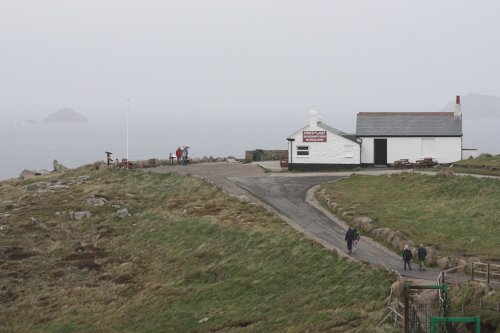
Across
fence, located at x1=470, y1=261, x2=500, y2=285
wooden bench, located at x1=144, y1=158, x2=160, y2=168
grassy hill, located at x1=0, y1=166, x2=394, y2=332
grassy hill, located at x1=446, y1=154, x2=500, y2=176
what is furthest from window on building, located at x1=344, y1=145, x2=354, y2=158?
fence, located at x1=470, y1=261, x2=500, y2=285

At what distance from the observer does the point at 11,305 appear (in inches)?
1342

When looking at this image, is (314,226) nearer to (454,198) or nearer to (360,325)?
(454,198)

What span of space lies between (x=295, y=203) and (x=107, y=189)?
15986 millimetres

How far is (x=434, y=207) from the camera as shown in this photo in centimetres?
4191

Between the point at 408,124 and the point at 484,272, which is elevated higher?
the point at 408,124

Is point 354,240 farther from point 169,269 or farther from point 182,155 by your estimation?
point 182,155

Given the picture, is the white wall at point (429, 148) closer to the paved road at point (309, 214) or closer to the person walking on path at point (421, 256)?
the paved road at point (309, 214)

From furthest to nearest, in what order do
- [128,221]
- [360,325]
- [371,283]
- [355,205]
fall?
[128,221], [355,205], [371,283], [360,325]

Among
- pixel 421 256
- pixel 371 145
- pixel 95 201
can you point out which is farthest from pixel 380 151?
pixel 421 256

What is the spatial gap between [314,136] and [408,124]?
8.00 metres

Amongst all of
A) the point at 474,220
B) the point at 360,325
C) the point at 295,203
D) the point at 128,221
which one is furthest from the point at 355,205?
the point at 360,325

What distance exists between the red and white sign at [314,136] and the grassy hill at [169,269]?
415 inches

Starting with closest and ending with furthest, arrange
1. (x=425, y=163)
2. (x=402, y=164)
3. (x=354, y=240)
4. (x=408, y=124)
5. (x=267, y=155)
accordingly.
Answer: (x=354, y=240), (x=425, y=163), (x=402, y=164), (x=408, y=124), (x=267, y=155)

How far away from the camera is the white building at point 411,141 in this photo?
58.1m
